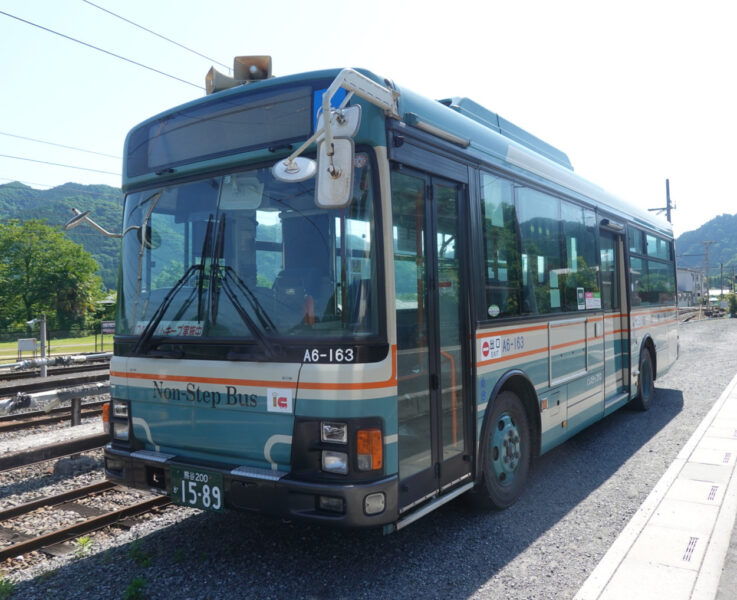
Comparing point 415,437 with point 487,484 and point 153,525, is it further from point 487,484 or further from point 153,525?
point 153,525

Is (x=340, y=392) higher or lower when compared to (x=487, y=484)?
higher

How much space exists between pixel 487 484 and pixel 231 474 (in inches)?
81.4

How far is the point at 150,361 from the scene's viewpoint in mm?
4129

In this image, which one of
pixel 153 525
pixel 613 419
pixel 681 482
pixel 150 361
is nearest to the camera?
pixel 150 361

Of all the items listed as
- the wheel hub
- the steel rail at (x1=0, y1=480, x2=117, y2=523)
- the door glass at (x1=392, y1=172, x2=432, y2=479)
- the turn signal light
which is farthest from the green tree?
the turn signal light

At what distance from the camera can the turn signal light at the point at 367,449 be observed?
3.43 metres

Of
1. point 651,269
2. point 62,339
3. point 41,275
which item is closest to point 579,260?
point 651,269

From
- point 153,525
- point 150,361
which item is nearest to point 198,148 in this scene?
point 150,361

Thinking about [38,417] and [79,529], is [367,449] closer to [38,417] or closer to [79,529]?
[79,529]

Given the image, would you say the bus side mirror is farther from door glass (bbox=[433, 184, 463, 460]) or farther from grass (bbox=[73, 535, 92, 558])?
grass (bbox=[73, 535, 92, 558])

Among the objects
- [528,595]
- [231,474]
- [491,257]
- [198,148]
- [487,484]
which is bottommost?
[528,595]

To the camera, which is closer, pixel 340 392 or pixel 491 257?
pixel 340 392

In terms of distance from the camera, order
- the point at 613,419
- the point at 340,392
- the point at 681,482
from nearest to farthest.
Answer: the point at 340,392 < the point at 681,482 < the point at 613,419

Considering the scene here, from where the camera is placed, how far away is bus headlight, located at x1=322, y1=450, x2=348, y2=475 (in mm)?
3428
